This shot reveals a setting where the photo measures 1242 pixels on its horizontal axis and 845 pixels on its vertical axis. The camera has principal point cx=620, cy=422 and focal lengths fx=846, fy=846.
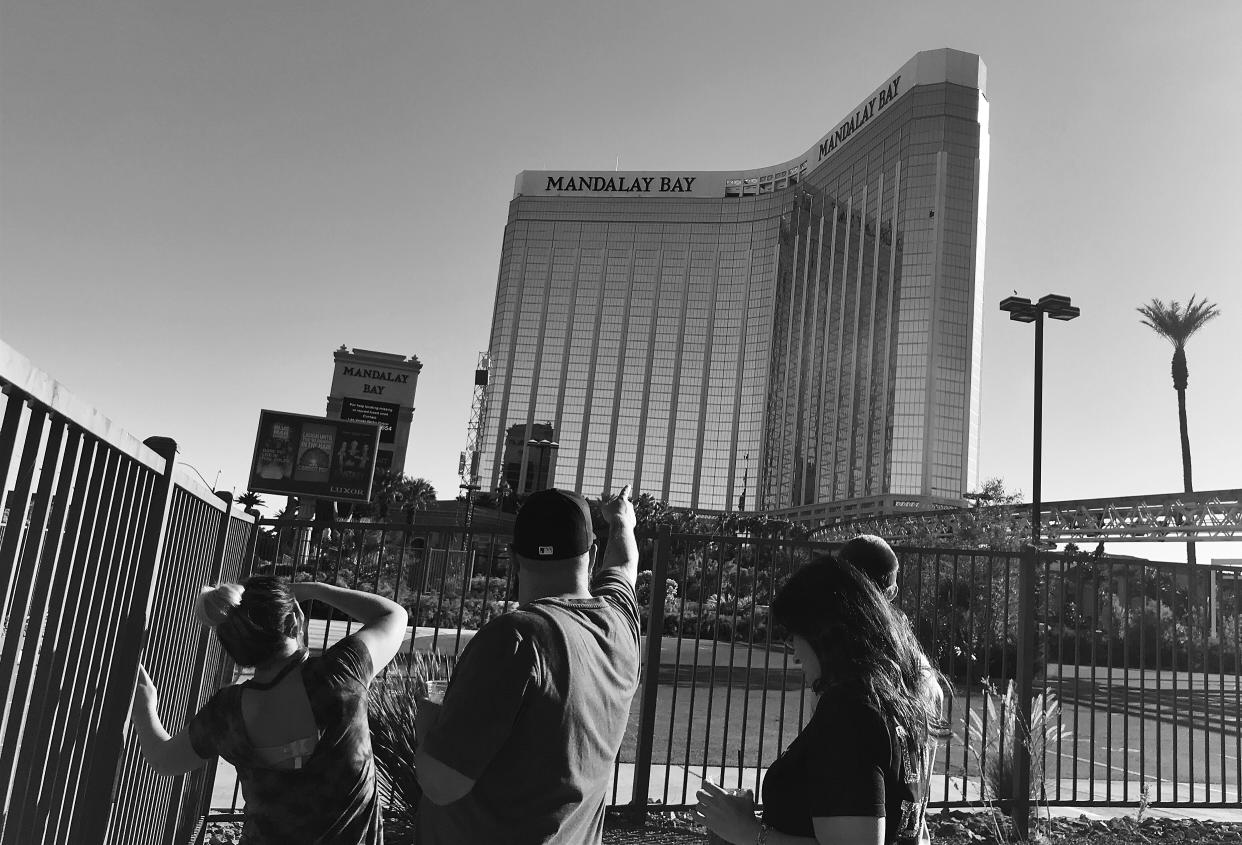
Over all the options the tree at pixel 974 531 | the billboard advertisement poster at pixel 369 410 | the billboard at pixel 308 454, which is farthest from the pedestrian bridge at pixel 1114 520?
the billboard advertisement poster at pixel 369 410

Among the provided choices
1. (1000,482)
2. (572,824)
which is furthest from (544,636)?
(1000,482)

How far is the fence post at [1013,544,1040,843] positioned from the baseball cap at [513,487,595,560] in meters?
4.83

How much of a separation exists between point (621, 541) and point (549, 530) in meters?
0.77

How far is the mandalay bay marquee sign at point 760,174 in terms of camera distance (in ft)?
372

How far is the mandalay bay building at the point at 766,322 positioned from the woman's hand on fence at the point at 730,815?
101284 millimetres

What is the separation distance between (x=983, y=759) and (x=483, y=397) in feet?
458

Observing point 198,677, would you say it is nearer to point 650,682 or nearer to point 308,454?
point 650,682

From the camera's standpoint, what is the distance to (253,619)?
245 cm

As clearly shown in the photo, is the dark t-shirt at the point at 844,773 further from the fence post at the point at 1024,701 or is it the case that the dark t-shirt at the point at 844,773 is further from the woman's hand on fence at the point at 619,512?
the fence post at the point at 1024,701

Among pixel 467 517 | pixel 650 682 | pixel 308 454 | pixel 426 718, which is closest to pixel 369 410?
pixel 308 454

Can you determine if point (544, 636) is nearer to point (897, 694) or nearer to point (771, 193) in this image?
point (897, 694)

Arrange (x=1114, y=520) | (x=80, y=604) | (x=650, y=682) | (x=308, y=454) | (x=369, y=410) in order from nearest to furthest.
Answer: (x=80, y=604)
(x=650, y=682)
(x=308, y=454)
(x=1114, y=520)
(x=369, y=410)

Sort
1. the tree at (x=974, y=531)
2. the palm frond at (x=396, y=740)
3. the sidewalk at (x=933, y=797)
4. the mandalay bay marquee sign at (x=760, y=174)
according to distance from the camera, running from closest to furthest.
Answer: the palm frond at (x=396, y=740), the sidewalk at (x=933, y=797), the tree at (x=974, y=531), the mandalay bay marquee sign at (x=760, y=174)

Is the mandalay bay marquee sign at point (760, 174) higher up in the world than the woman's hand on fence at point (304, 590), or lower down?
higher up
